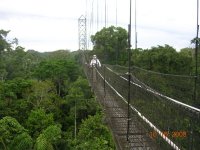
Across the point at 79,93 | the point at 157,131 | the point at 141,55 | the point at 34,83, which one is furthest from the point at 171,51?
the point at 157,131

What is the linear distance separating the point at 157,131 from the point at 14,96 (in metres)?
24.4

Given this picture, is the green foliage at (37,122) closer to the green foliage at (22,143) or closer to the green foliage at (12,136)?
the green foliage at (12,136)

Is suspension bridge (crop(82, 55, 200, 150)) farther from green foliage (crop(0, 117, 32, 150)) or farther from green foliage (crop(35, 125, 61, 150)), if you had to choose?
green foliage (crop(0, 117, 32, 150))

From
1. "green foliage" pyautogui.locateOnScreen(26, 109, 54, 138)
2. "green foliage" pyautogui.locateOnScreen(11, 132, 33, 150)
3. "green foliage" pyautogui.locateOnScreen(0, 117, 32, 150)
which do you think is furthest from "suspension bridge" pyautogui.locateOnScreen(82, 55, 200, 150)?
"green foliage" pyautogui.locateOnScreen(26, 109, 54, 138)

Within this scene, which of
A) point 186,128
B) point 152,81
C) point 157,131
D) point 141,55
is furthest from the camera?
point 141,55

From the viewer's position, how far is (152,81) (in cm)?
952

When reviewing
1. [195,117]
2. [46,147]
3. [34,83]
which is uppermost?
[195,117]

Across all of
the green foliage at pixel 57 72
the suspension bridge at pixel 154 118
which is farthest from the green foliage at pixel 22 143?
the green foliage at pixel 57 72

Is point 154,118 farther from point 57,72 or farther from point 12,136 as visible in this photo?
point 57,72

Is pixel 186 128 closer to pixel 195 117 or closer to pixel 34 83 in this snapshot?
pixel 195 117

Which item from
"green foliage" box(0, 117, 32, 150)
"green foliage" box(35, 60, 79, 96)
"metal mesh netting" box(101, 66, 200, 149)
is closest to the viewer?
"metal mesh netting" box(101, 66, 200, 149)

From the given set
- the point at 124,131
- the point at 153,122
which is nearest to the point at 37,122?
the point at 124,131

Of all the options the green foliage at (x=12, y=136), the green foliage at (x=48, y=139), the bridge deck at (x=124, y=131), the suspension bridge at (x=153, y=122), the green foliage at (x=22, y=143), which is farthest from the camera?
the green foliage at (x=12, y=136)

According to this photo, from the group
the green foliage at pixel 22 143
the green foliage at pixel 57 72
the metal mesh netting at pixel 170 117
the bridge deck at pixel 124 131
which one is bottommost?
the green foliage at pixel 22 143
